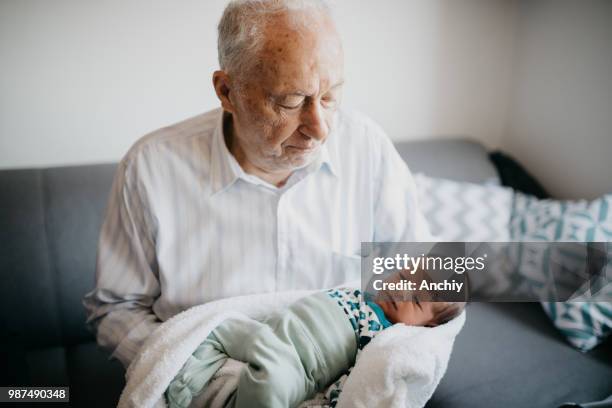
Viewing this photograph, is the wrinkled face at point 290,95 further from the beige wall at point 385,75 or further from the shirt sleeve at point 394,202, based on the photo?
the beige wall at point 385,75

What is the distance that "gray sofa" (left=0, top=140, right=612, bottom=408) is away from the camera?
1301 millimetres

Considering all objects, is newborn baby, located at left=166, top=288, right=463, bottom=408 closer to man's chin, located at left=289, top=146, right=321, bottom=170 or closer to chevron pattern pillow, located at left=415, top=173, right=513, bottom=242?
man's chin, located at left=289, top=146, right=321, bottom=170

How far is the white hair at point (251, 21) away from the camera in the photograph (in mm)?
898

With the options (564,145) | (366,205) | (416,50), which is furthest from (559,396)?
(416,50)

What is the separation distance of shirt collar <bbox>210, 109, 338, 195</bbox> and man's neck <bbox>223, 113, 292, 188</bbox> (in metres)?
0.02

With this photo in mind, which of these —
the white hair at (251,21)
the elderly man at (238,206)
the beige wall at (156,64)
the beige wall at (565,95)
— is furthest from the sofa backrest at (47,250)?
the beige wall at (565,95)

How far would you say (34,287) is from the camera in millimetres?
1440

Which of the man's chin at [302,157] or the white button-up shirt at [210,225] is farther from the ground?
the man's chin at [302,157]

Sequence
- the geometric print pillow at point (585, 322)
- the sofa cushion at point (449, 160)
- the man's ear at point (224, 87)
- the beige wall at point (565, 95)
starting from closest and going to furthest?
the man's ear at point (224, 87), the geometric print pillow at point (585, 322), the beige wall at point (565, 95), the sofa cushion at point (449, 160)

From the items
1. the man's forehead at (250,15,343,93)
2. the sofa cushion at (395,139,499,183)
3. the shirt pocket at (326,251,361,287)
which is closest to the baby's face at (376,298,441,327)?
the shirt pocket at (326,251,361,287)

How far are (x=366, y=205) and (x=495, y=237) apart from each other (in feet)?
2.44

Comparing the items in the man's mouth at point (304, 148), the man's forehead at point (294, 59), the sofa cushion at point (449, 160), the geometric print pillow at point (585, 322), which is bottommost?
the geometric print pillow at point (585, 322)

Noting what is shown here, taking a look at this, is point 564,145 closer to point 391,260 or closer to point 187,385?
point 391,260

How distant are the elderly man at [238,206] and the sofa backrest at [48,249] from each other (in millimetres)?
372
